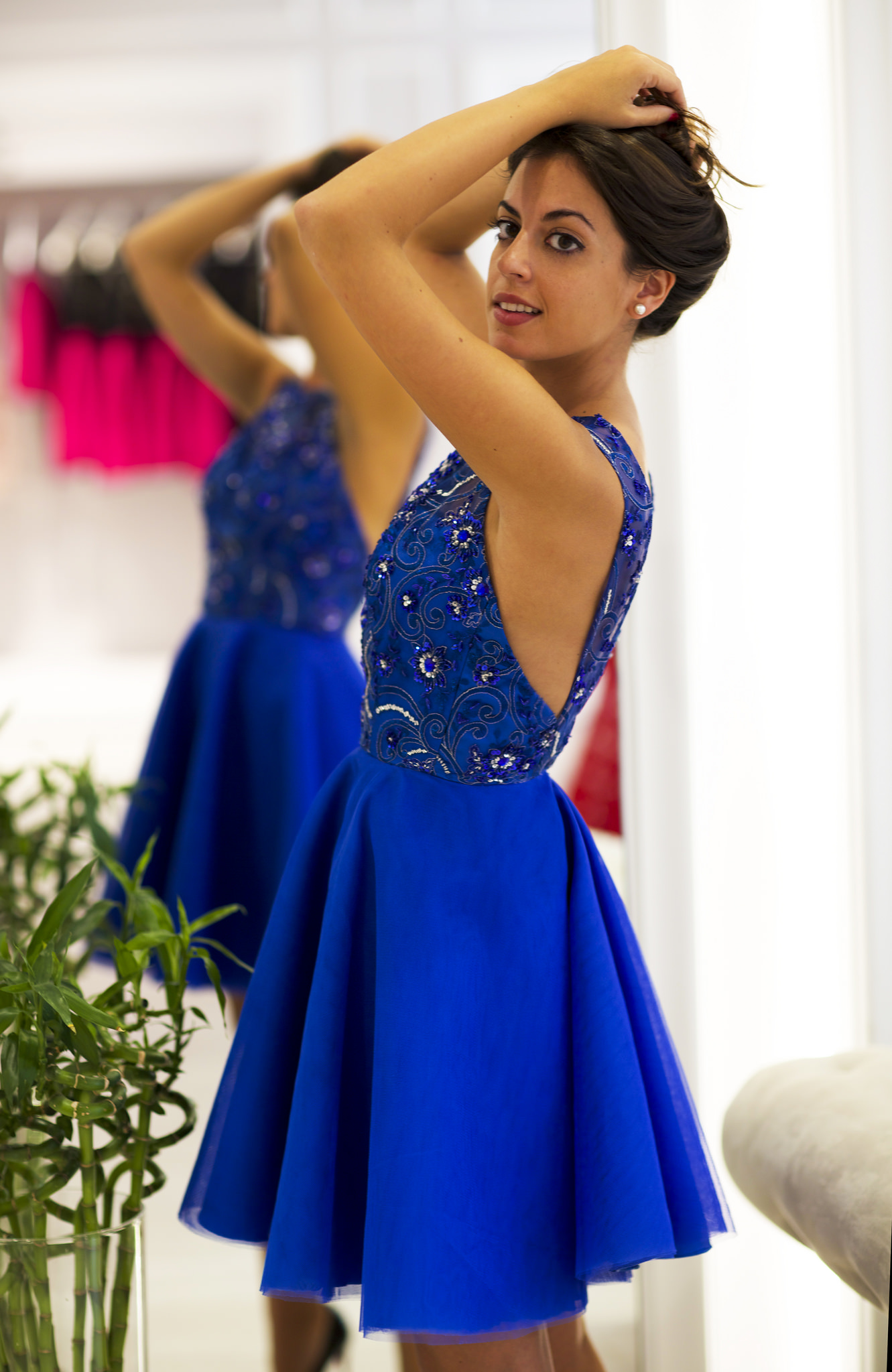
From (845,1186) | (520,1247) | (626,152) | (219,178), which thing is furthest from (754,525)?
(219,178)

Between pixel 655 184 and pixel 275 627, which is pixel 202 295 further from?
pixel 655 184

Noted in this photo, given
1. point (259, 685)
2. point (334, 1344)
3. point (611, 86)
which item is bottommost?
point (334, 1344)

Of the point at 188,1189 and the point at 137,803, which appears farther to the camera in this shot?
the point at 137,803

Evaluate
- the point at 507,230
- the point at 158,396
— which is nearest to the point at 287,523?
the point at 507,230

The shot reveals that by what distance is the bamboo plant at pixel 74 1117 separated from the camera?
39.6 inches

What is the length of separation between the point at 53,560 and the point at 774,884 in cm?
229

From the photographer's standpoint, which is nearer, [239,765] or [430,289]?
[430,289]

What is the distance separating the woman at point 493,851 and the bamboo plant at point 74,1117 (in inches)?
3.3

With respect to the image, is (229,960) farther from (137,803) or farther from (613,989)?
(613,989)

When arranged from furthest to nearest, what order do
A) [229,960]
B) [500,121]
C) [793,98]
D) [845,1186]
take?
[229,960] → [793,98] → [845,1186] → [500,121]

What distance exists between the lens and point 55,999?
98 cm

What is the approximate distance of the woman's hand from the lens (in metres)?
0.93

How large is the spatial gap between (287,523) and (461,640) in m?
0.76

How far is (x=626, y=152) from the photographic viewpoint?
0.95 metres
